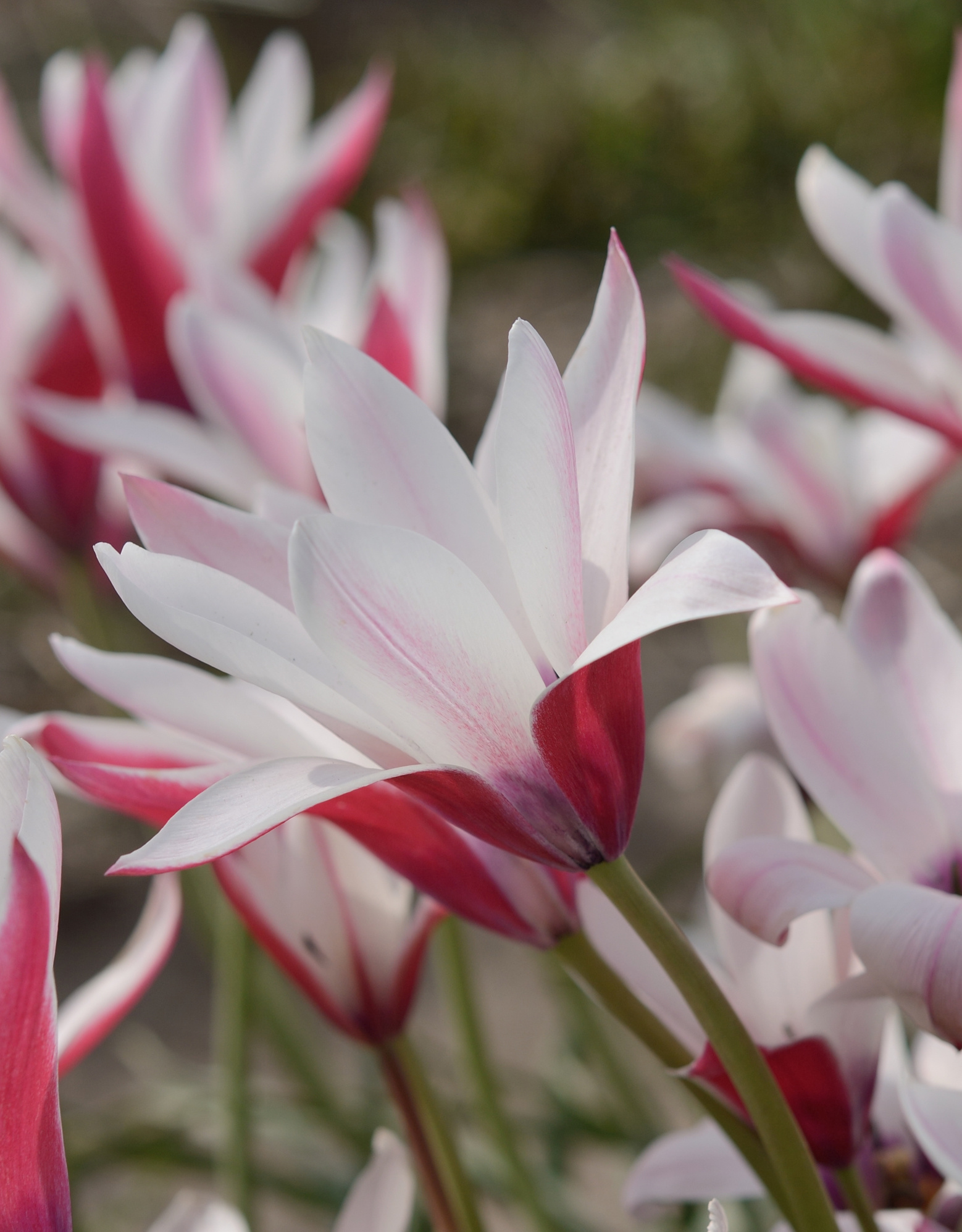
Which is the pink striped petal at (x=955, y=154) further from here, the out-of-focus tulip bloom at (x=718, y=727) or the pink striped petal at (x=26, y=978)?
the pink striped petal at (x=26, y=978)

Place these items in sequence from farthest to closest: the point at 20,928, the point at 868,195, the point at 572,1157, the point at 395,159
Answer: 1. the point at 395,159
2. the point at 572,1157
3. the point at 868,195
4. the point at 20,928

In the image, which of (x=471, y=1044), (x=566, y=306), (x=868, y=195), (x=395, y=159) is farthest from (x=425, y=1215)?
(x=395, y=159)

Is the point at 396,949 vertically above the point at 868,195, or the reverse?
the point at 868,195

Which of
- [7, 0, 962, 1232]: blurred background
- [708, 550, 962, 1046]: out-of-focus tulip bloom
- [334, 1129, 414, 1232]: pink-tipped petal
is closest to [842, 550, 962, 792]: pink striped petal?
[708, 550, 962, 1046]: out-of-focus tulip bloom

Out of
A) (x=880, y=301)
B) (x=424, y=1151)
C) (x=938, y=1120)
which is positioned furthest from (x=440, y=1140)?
(x=880, y=301)

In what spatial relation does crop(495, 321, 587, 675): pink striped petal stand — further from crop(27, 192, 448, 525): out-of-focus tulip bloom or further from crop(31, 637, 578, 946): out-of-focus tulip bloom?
crop(27, 192, 448, 525): out-of-focus tulip bloom

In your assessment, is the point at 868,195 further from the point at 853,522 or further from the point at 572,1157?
the point at 572,1157
